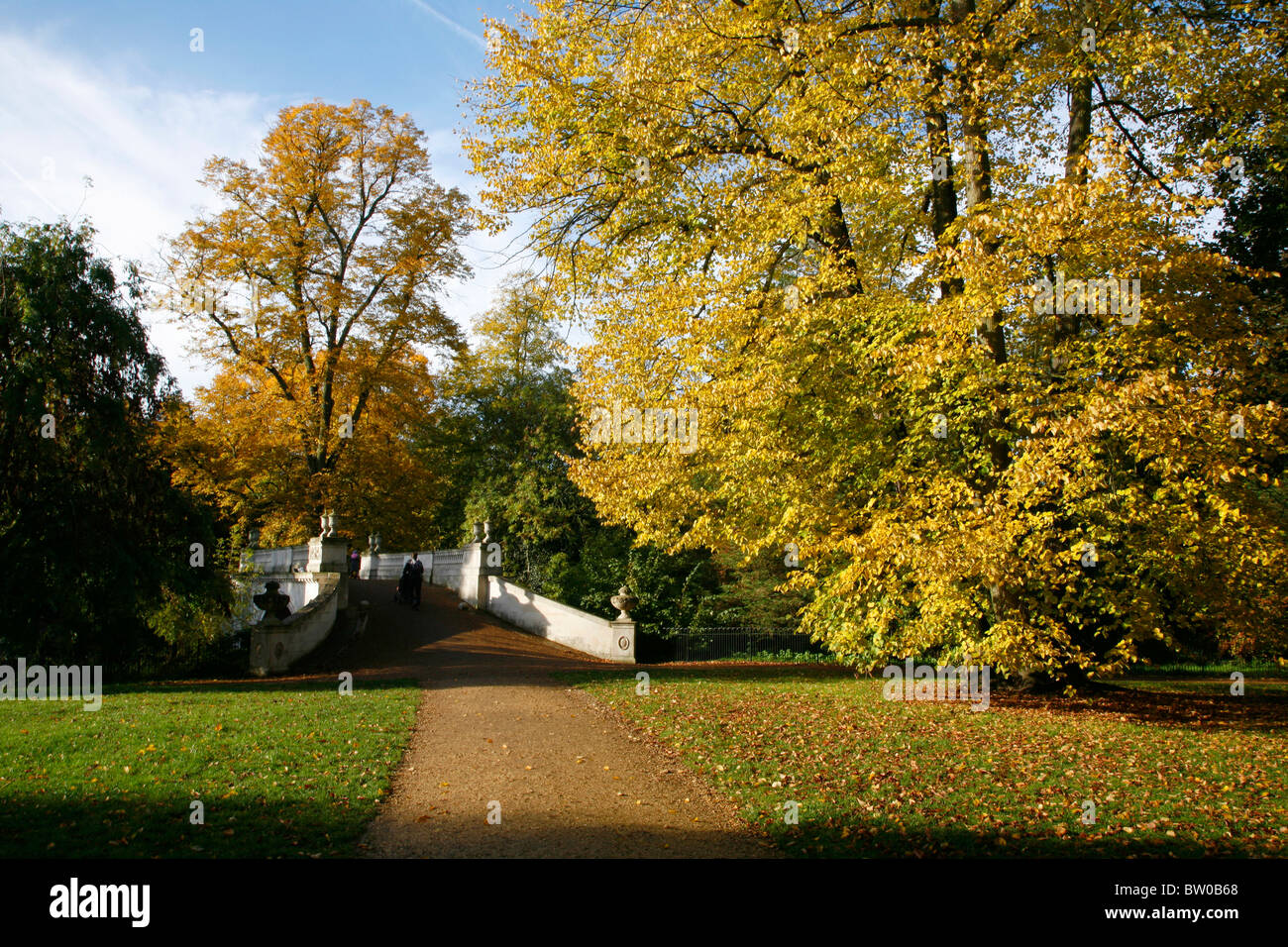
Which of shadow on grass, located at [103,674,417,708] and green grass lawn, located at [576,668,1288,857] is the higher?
green grass lawn, located at [576,668,1288,857]

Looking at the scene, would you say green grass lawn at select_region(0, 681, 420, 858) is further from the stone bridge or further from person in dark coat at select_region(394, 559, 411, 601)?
person in dark coat at select_region(394, 559, 411, 601)

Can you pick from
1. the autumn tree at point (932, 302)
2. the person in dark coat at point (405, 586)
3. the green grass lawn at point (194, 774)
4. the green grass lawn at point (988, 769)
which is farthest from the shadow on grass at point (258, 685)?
the person in dark coat at point (405, 586)

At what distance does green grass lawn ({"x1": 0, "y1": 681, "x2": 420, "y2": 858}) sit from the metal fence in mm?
14156

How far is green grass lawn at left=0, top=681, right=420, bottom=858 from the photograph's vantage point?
5461 millimetres

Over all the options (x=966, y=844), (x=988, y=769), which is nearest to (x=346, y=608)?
(x=988, y=769)

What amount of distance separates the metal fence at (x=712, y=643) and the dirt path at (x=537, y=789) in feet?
37.2

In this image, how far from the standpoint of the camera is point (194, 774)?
7.13 m

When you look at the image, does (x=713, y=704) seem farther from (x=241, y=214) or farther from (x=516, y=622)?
(x=241, y=214)

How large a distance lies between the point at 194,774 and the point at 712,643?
19142 millimetres

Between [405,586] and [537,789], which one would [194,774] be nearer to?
[537,789]

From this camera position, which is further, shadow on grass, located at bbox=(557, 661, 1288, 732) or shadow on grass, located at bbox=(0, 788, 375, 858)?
shadow on grass, located at bbox=(557, 661, 1288, 732)

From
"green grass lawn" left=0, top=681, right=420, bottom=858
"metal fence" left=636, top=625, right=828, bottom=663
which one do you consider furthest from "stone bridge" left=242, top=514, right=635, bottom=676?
"green grass lawn" left=0, top=681, right=420, bottom=858

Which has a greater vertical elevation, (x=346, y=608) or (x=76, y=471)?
(x=76, y=471)

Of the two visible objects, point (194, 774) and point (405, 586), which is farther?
point (405, 586)
